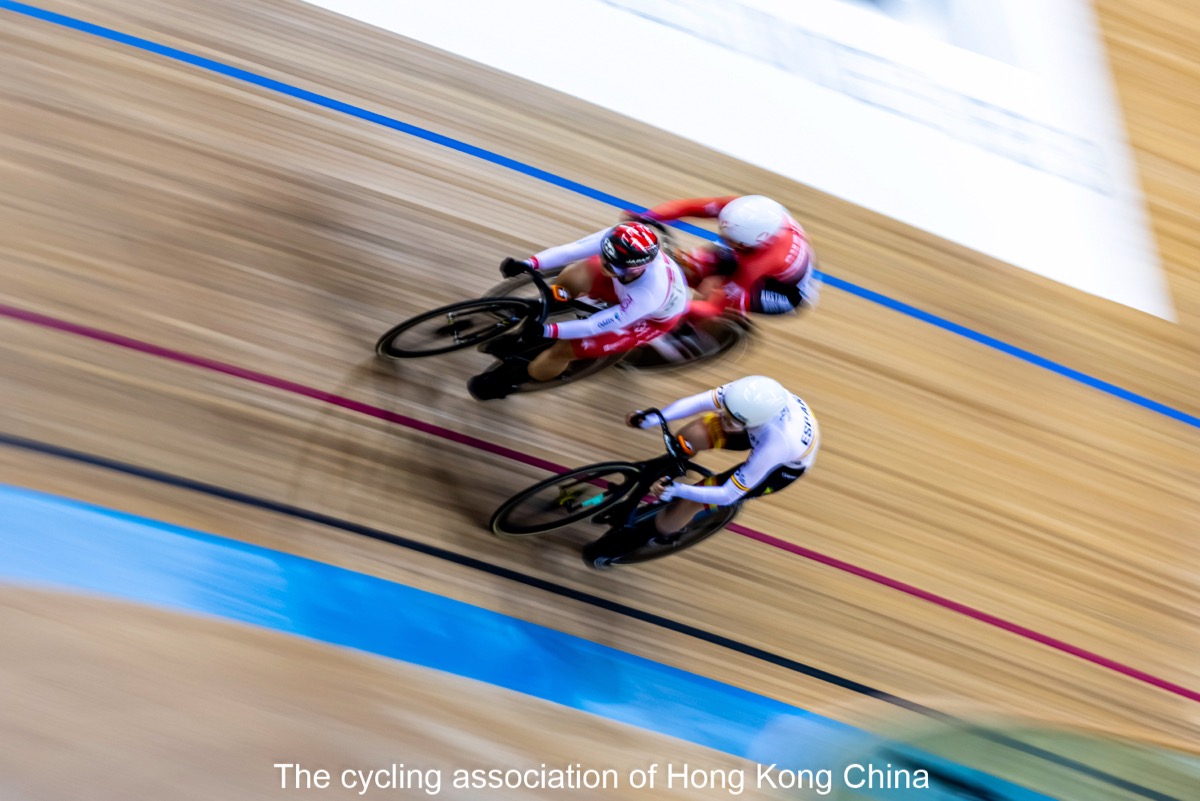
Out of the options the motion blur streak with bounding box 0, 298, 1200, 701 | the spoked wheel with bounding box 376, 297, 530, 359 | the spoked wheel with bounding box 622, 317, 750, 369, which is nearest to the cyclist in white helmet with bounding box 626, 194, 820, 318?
the spoked wheel with bounding box 622, 317, 750, 369

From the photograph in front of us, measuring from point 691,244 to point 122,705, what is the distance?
9.62 ft

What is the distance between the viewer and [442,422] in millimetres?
3477

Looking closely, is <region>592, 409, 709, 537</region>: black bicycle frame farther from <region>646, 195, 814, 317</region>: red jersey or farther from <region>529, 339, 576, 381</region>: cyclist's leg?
<region>646, 195, 814, 317</region>: red jersey

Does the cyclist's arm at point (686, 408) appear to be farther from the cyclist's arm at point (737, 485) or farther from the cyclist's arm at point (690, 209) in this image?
the cyclist's arm at point (690, 209)

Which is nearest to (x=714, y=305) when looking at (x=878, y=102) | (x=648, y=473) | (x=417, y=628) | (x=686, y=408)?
(x=686, y=408)

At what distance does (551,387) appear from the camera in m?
3.45

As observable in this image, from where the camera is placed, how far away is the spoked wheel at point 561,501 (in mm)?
3223

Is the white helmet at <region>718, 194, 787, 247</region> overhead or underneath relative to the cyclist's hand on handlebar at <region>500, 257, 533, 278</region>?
overhead

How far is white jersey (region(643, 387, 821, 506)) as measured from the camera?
2.94 meters

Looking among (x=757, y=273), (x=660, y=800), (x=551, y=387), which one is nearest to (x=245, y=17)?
(x=551, y=387)

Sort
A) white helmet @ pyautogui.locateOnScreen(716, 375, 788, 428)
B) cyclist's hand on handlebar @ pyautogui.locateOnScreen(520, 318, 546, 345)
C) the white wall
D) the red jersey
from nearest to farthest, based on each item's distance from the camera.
Result: 1. white helmet @ pyautogui.locateOnScreen(716, 375, 788, 428)
2. cyclist's hand on handlebar @ pyautogui.locateOnScreen(520, 318, 546, 345)
3. the red jersey
4. the white wall

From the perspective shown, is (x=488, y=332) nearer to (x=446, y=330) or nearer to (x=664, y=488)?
(x=446, y=330)

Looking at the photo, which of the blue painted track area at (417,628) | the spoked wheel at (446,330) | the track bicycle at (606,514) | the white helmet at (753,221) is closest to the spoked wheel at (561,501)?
the track bicycle at (606,514)

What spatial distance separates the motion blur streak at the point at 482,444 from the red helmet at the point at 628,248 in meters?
0.98
